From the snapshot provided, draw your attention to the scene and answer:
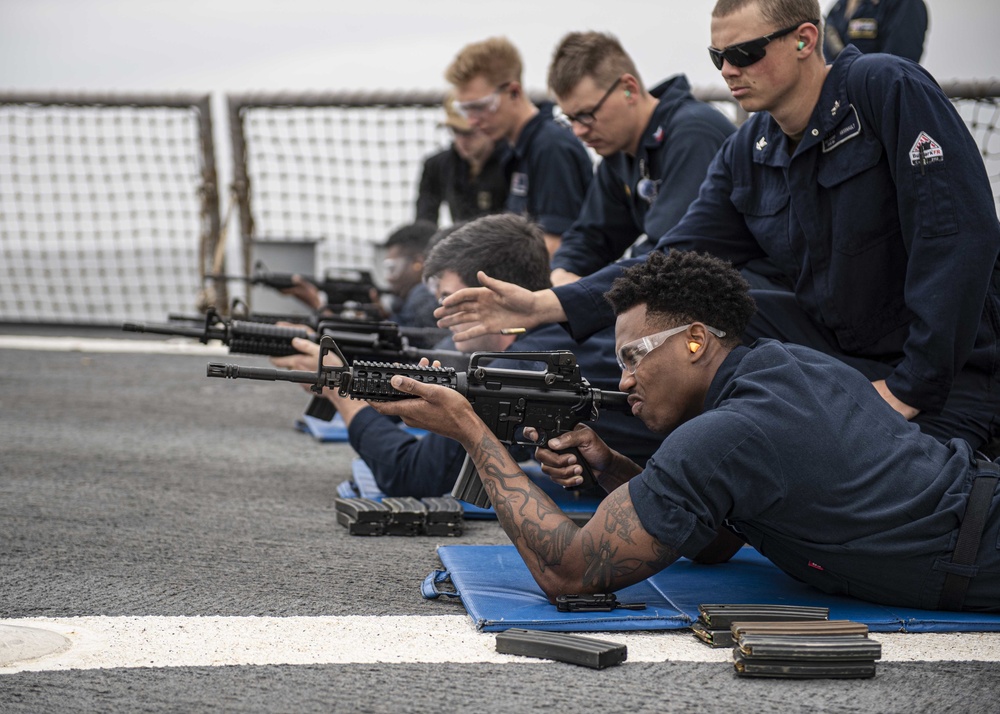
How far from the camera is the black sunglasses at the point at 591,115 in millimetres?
5012

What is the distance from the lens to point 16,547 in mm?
3498

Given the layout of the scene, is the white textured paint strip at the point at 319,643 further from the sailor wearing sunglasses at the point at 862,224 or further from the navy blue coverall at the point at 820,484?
the sailor wearing sunglasses at the point at 862,224

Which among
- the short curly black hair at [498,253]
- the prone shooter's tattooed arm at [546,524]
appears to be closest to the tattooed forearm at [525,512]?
the prone shooter's tattooed arm at [546,524]

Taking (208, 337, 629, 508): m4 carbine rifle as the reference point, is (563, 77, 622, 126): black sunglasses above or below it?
above

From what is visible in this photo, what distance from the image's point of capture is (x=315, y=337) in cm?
499

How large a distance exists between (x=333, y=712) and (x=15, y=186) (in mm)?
10122

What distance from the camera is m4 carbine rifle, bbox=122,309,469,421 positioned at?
4738mm

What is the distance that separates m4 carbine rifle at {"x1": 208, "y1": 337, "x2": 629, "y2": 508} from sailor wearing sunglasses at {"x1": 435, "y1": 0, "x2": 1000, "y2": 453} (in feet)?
2.49

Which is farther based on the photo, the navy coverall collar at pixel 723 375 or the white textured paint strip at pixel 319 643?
the navy coverall collar at pixel 723 375

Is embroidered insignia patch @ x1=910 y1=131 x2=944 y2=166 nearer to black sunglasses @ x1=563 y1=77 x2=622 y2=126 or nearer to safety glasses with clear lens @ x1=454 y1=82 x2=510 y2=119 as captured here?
black sunglasses @ x1=563 y1=77 x2=622 y2=126

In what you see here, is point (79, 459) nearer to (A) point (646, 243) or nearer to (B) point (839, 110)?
(A) point (646, 243)

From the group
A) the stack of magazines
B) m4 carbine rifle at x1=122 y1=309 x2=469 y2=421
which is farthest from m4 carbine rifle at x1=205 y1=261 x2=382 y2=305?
the stack of magazines

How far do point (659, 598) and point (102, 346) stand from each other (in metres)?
8.03

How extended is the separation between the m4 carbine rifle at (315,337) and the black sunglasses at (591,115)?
3.91 ft
